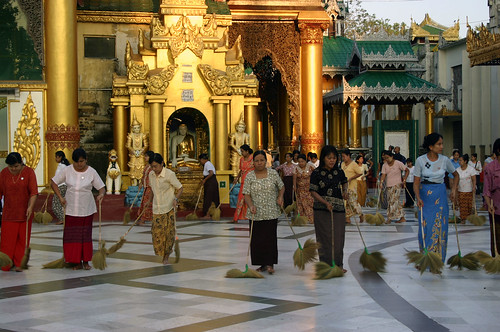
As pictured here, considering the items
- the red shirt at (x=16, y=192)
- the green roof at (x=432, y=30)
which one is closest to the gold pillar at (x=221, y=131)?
the red shirt at (x=16, y=192)

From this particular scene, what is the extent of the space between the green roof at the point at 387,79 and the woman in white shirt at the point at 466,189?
44.3ft

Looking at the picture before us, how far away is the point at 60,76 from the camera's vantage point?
19.0 meters

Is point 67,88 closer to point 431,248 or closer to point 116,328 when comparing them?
point 431,248

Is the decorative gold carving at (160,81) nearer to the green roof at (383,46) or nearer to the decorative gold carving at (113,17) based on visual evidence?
the decorative gold carving at (113,17)

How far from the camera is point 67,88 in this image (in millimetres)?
19062

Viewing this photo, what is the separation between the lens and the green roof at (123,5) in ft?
72.9

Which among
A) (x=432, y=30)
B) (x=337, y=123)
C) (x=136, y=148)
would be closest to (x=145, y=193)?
(x=136, y=148)

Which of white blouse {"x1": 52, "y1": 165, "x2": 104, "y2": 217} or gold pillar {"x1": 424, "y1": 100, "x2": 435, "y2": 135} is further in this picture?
gold pillar {"x1": 424, "y1": 100, "x2": 435, "y2": 135}

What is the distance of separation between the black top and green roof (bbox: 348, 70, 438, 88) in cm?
2111

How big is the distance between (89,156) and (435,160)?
13717 millimetres

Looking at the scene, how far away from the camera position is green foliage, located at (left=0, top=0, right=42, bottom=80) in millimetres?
19344

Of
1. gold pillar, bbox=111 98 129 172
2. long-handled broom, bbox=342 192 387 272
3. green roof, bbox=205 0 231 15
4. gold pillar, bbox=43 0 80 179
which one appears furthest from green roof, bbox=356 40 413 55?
long-handled broom, bbox=342 192 387 272

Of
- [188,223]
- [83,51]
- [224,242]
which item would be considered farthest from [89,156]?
[224,242]

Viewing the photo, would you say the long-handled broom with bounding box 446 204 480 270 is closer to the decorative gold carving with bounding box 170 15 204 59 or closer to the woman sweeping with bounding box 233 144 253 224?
the woman sweeping with bounding box 233 144 253 224
